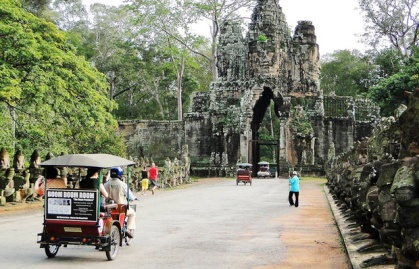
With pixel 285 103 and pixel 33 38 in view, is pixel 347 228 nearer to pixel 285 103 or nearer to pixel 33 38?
pixel 33 38

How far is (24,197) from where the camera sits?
2008cm

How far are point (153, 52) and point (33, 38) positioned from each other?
4222 cm

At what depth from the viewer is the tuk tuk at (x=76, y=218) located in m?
9.40

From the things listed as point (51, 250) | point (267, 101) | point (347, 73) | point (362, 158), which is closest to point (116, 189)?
point (51, 250)

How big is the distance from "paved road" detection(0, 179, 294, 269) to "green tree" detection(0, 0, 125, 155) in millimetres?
3754

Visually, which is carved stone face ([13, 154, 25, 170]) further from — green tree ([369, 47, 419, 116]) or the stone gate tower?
green tree ([369, 47, 419, 116])

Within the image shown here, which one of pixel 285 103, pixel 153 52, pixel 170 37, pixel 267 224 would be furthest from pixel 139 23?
pixel 267 224

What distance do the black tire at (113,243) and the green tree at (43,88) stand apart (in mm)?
8427

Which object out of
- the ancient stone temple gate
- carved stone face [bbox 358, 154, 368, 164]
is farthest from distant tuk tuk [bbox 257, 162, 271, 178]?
carved stone face [bbox 358, 154, 368, 164]

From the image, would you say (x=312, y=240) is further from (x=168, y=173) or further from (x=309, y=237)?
(x=168, y=173)

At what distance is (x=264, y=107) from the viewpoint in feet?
170

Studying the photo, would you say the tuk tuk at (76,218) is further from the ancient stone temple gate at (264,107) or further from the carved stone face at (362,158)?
the ancient stone temple gate at (264,107)

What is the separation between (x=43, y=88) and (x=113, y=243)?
32.7ft

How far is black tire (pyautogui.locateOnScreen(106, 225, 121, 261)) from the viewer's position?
Result: 9.49 metres
